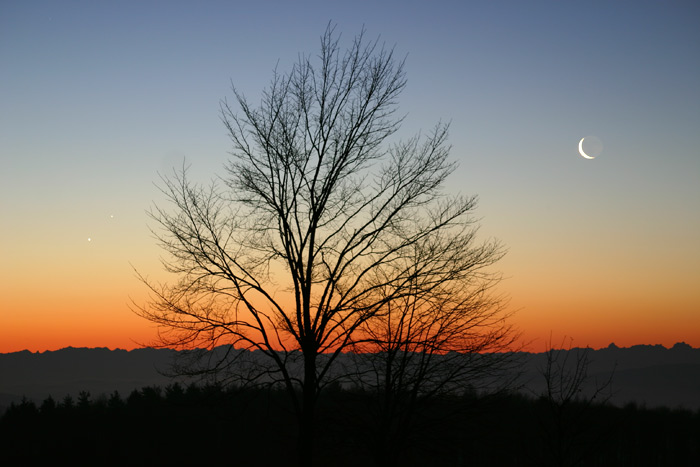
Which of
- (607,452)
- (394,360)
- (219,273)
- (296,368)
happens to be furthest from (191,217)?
(607,452)

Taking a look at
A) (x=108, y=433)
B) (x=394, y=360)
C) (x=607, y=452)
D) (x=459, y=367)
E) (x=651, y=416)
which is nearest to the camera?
(x=459, y=367)

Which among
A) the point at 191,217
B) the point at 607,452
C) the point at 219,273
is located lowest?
the point at 607,452

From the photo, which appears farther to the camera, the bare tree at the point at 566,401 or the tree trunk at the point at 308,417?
the bare tree at the point at 566,401

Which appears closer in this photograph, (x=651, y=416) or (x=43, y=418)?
(x=43, y=418)

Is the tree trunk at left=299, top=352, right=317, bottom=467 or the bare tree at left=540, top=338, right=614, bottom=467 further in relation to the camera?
the bare tree at left=540, top=338, right=614, bottom=467

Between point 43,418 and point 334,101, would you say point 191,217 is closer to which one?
point 334,101

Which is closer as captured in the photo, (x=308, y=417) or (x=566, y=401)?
(x=308, y=417)

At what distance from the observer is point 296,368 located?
1301 centimetres

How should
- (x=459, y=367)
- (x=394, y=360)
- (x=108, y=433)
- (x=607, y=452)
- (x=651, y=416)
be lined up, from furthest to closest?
(x=651, y=416)
(x=607, y=452)
(x=108, y=433)
(x=394, y=360)
(x=459, y=367)

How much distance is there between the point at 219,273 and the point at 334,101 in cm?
447

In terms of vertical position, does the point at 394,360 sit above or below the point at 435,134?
below

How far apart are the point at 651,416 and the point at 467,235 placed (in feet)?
214

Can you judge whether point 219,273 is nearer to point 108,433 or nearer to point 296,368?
point 296,368

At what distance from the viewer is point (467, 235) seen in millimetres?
13102
